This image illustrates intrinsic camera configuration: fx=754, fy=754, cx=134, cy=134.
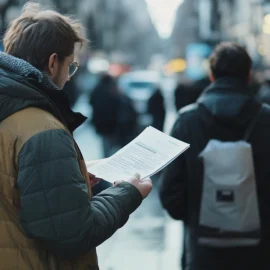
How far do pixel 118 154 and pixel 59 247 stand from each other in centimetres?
60

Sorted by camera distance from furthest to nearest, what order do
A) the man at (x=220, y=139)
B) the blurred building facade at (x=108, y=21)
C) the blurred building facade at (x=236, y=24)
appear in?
the blurred building facade at (x=236, y=24)
the blurred building facade at (x=108, y=21)
the man at (x=220, y=139)

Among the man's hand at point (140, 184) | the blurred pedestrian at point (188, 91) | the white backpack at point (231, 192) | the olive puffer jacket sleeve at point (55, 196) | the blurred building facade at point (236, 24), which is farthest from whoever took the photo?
the blurred building facade at point (236, 24)

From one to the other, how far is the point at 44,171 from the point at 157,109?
12.9 meters

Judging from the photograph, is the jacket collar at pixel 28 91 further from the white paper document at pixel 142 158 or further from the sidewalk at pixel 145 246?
the sidewalk at pixel 145 246

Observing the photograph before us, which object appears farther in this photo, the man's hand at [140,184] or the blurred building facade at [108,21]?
the blurred building facade at [108,21]

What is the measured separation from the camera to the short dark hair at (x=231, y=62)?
4332 millimetres

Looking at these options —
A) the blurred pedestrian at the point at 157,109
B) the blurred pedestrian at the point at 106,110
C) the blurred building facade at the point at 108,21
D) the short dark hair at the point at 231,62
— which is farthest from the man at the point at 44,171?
the blurred pedestrian at the point at 157,109

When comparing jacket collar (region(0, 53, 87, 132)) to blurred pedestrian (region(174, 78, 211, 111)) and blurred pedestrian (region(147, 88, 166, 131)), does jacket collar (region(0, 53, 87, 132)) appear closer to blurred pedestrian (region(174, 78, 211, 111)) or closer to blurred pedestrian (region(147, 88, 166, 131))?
blurred pedestrian (region(174, 78, 211, 111))

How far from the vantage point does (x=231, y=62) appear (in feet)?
14.2

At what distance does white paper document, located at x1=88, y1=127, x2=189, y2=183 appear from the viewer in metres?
2.84

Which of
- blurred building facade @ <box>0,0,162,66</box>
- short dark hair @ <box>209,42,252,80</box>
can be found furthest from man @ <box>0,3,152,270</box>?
short dark hair @ <box>209,42,252,80</box>

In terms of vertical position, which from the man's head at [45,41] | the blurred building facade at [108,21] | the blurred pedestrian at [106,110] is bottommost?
the blurred building facade at [108,21]

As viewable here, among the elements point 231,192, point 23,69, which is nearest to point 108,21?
point 231,192

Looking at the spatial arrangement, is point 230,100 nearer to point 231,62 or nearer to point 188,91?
point 231,62
